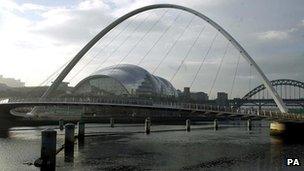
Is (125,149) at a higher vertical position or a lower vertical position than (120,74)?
lower

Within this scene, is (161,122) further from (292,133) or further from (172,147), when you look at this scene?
(172,147)

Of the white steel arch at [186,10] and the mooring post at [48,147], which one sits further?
the white steel arch at [186,10]

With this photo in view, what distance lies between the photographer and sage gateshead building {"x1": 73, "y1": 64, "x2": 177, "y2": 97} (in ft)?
578

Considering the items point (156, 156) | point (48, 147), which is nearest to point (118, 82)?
point (156, 156)

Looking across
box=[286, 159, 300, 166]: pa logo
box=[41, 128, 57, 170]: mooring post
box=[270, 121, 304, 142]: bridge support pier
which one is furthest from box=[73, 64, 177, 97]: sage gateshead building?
box=[41, 128, 57, 170]: mooring post

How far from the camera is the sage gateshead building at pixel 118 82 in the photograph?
176125 millimetres

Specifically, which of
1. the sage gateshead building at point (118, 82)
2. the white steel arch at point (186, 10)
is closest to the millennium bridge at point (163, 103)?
the white steel arch at point (186, 10)

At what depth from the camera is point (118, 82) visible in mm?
176625

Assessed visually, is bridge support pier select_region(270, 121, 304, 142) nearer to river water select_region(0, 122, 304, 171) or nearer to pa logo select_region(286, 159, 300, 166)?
river water select_region(0, 122, 304, 171)

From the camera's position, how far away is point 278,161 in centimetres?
4569

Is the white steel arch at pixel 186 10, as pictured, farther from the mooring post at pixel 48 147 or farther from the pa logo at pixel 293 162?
the mooring post at pixel 48 147

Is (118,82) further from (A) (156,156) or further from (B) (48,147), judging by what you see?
(B) (48,147)

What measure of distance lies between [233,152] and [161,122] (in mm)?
94647

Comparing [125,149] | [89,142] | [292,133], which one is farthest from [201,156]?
[292,133]
